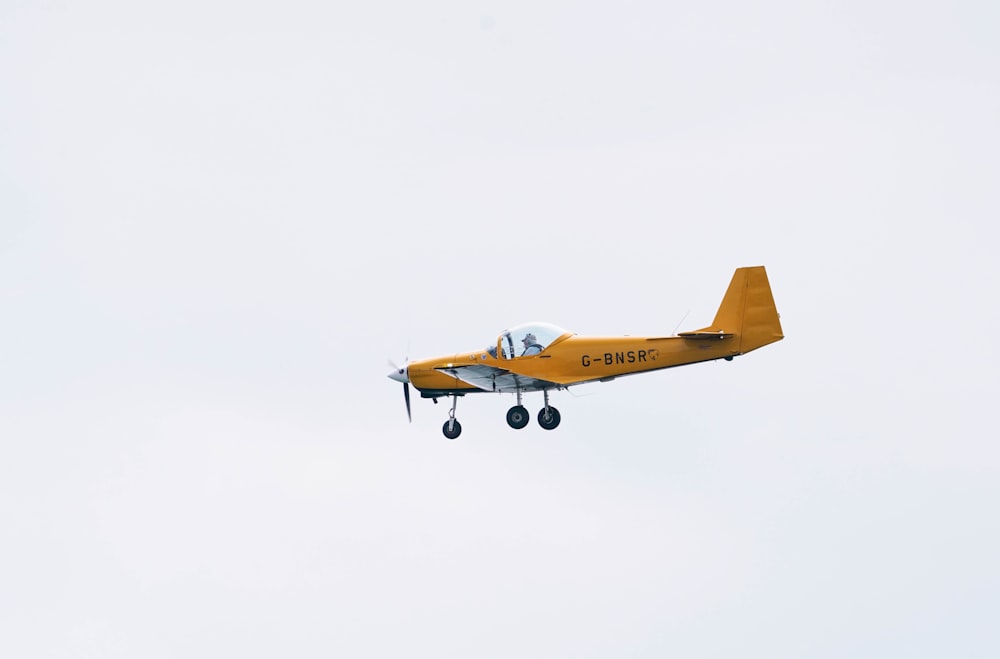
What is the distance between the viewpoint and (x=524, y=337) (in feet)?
196

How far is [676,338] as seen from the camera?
58312mm

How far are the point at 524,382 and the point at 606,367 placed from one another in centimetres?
208

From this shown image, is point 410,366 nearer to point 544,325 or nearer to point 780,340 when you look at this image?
point 544,325

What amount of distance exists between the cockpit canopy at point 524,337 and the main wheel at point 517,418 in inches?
50.9

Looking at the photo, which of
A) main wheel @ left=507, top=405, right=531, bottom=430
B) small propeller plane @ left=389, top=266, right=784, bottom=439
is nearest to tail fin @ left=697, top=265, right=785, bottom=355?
small propeller plane @ left=389, top=266, right=784, bottom=439

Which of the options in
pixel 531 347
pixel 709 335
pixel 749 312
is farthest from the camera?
pixel 531 347

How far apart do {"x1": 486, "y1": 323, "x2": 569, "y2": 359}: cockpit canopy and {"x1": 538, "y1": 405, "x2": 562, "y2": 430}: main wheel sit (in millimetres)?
1478

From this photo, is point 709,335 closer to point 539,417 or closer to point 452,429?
point 539,417

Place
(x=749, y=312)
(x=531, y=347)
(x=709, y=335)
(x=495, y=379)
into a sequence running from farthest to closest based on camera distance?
(x=531, y=347), (x=495, y=379), (x=709, y=335), (x=749, y=312)

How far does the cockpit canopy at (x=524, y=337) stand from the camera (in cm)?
5972

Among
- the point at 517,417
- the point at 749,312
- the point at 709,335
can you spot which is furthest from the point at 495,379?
the point at 749,312

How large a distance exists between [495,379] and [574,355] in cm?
201

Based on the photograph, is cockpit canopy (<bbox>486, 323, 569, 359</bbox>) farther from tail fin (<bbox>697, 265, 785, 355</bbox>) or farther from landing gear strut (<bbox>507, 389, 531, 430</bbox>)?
tail fin (<bbox>697, 265, 785, 355</bbox>)

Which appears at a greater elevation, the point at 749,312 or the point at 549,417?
the point at 749,312
